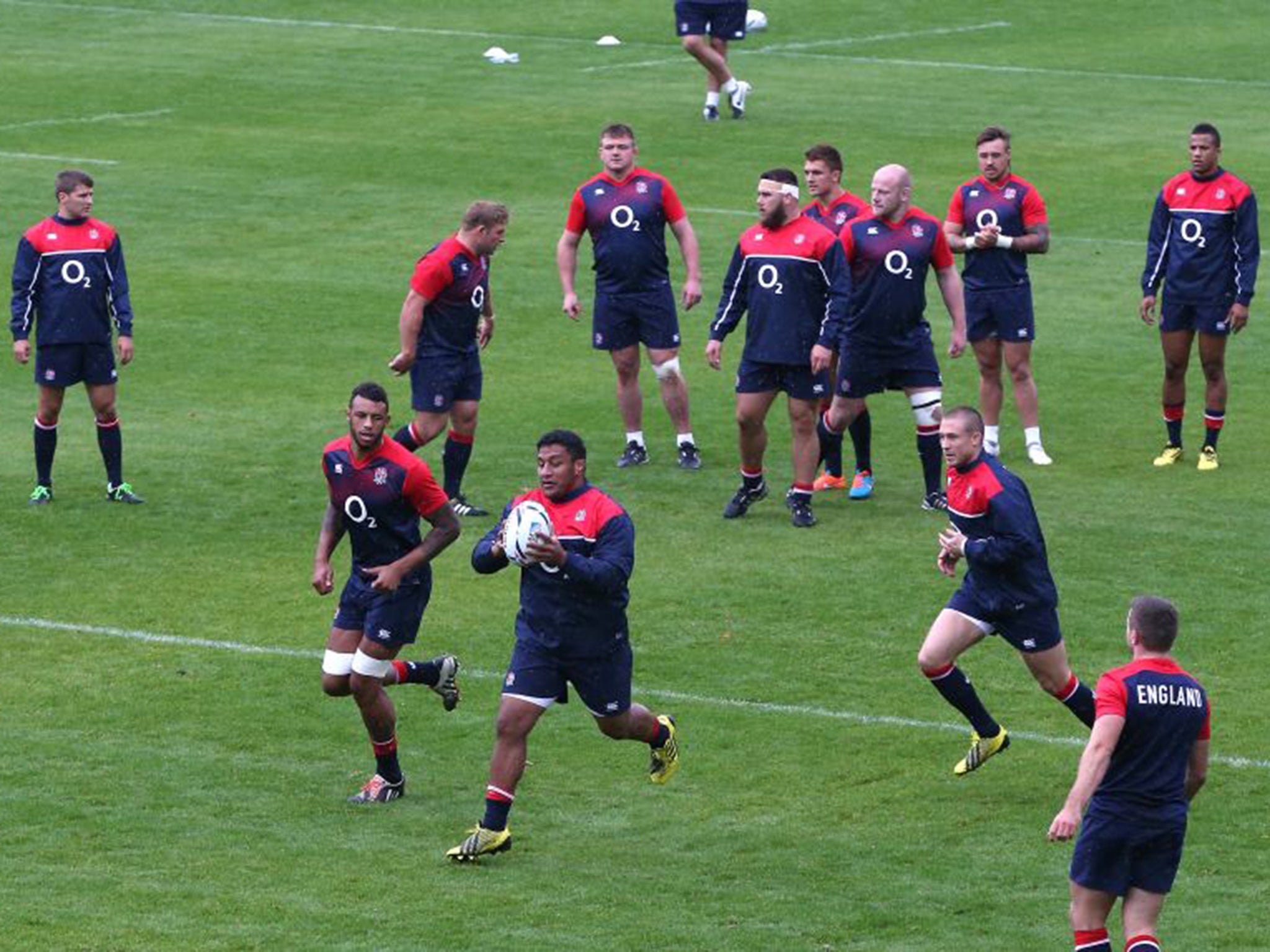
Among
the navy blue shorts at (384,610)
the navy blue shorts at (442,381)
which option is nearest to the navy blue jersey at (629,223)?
the navy blue shorts at (442,381)

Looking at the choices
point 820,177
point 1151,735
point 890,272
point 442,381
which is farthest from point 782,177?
point 1151,735

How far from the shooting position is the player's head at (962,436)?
1344 centimetres

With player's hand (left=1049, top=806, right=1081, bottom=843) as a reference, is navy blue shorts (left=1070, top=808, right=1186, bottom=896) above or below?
below

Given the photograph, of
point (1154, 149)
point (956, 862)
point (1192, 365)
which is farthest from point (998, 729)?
point (1154, 149)

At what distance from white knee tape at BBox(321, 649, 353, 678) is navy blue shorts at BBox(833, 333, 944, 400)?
6.71 m

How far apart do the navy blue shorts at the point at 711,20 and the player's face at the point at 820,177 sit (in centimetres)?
1709

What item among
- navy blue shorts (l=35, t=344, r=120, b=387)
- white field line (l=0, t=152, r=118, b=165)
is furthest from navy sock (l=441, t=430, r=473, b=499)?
white field line (l=0, t=152, r=118, b=165)

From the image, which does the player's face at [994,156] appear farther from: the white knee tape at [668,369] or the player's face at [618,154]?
the white knee tape at [668,369]

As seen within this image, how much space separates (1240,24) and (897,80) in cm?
828

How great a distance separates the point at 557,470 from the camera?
1263 centimetres

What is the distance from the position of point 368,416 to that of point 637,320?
766 cm

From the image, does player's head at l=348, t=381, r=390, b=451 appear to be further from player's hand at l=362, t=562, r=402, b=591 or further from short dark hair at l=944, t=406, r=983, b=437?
short dark hair at l=944, t=406, r=983, b=437

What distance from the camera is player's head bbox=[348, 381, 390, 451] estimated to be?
1333 cm

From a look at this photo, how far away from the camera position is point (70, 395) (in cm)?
2367
